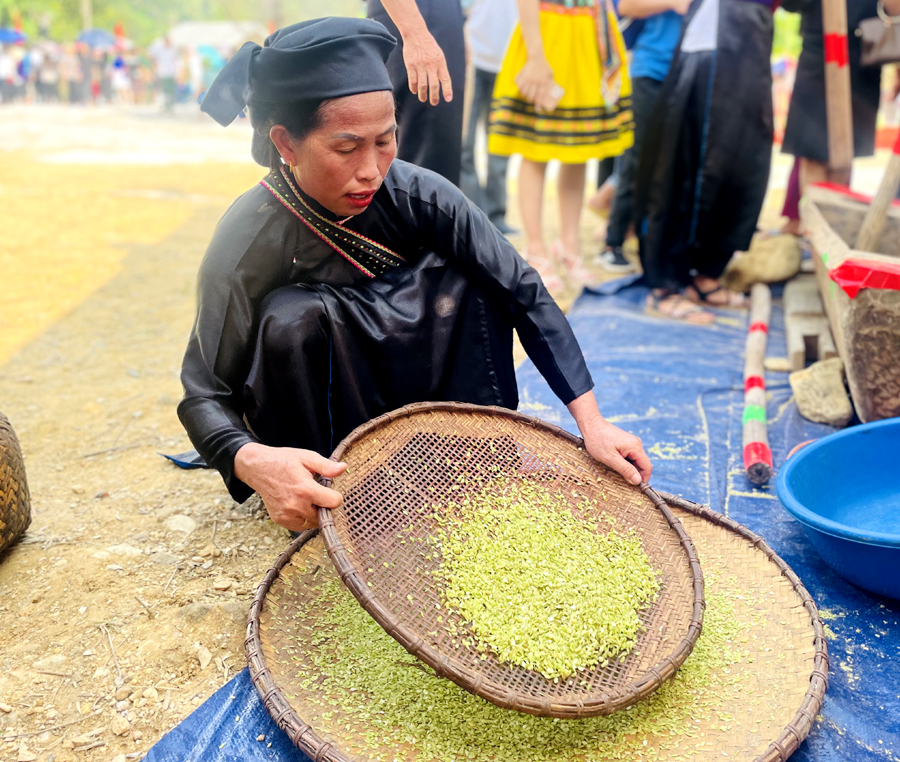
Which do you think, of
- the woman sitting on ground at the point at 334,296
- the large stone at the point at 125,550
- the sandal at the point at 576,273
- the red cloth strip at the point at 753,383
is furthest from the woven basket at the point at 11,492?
the sandal at the point at 576,273

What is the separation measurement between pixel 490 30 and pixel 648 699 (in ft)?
14.3

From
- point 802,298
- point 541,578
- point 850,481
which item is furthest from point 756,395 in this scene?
point 541,578

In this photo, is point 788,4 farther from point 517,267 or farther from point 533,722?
point 533,722

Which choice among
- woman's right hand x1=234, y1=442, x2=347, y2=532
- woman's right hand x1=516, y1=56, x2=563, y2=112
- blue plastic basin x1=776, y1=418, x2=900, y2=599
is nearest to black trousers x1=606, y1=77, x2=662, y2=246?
woman's right hand x1=516, y1=56, x2=563, y2=112

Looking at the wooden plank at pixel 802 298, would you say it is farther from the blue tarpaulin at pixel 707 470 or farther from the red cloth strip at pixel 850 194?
the red cloth strip at pixel 850 194

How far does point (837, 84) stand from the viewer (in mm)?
3875

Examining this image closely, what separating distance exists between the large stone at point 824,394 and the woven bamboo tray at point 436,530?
1217 millimetres

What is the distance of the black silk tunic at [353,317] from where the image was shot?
1.77 m

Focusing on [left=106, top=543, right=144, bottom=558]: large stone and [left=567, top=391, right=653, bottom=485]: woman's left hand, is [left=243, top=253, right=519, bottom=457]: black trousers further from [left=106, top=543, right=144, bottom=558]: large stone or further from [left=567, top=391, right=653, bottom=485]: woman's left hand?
[left=106, top=543, right=144, bottom=558]: large stone

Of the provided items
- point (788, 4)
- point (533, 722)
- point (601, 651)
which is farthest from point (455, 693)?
point (788, 4)

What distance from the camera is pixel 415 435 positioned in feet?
5.92

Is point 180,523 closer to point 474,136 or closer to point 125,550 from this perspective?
point 125,550

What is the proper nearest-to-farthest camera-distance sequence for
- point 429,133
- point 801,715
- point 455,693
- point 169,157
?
point 801,715 → point 455,693 → point 429,133 → point 169,157

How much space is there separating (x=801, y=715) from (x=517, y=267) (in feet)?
3.72
